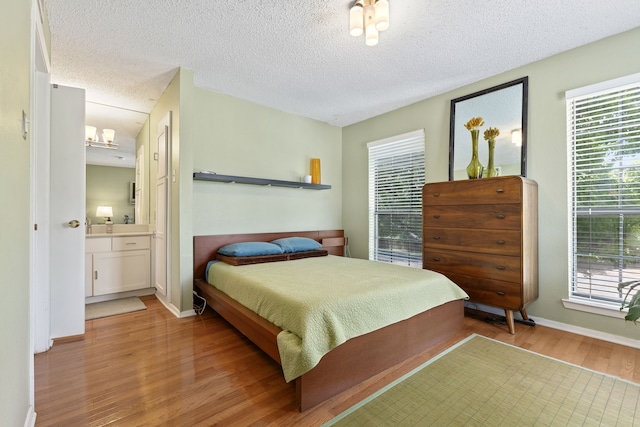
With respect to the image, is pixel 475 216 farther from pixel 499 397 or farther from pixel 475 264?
pixel 499 397

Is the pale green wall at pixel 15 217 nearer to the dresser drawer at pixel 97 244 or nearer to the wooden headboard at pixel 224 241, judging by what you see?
the wooden headboard at pixel 224 241

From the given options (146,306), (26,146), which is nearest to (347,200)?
(146,306)

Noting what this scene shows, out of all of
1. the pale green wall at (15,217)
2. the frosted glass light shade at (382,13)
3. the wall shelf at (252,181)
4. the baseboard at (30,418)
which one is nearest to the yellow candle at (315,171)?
the wall shelf at (252,181)

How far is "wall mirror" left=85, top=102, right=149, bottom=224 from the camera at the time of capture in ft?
13.7

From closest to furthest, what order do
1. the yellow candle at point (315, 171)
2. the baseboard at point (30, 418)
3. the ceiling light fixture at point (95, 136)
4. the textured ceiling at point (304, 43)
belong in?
the baseboard at point (30, 418) → the textured ceiling at point (304, 43) → the ceiling light fixture at point (95, 136) → the yellow candle at point (315, 171)

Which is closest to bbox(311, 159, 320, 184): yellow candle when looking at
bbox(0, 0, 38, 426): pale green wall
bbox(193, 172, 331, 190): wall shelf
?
bbox(193, 172, 331, 190): wall shelf

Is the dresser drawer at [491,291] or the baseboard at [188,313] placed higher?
the dresser drawer at [491,291]

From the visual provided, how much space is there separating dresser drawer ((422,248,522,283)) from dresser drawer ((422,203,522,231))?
28cm

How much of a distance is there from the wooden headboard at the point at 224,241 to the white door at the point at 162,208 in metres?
→ 0.37

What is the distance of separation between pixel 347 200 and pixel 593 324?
3241 millimetres

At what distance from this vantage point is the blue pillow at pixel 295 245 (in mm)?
3537

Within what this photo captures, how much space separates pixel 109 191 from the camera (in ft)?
14.5

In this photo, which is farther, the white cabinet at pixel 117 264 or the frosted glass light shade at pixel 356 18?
the white cabinet at pixel 117 264

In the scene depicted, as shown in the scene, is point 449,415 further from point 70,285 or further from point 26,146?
point 70,285
